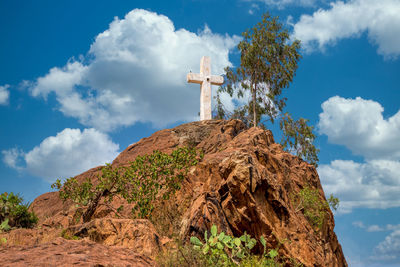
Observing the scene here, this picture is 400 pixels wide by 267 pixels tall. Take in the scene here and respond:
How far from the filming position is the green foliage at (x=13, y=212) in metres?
12.6

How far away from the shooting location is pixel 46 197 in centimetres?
2009

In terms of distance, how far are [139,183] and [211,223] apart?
5043mm

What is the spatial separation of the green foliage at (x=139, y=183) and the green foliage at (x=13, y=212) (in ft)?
5.38

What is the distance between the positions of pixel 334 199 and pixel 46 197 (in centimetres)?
1413

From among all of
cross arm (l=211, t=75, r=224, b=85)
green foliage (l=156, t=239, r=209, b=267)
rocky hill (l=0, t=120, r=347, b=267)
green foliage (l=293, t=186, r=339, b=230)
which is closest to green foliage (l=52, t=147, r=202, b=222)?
rocky hill (l=0, t=120, r=347, b=267)

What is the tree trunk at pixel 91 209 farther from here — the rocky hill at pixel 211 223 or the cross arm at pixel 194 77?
the cross arm at pixel 194 77

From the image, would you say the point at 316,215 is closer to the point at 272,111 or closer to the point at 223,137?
Result: the point at 223,137

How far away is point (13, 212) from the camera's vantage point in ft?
41.3

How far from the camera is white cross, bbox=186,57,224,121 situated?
74.8ft

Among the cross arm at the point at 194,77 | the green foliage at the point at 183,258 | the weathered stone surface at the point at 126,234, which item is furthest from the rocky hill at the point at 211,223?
the cross arm at the point at 194,77

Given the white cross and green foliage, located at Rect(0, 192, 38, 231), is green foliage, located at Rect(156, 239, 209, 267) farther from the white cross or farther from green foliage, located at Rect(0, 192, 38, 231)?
the white cross

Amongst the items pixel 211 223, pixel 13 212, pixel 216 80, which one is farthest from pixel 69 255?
pixel 216 80

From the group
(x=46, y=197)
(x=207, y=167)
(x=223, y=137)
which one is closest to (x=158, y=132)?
(x=223, y=137)

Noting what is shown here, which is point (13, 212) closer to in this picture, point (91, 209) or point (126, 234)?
point (91, 209)
